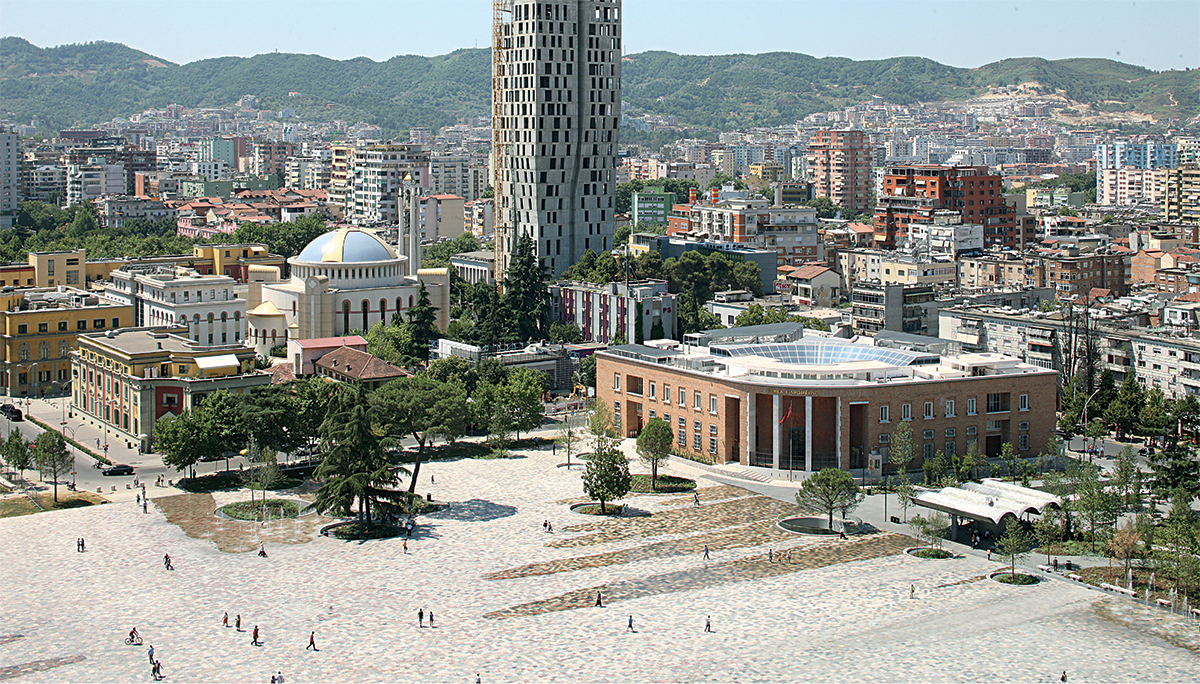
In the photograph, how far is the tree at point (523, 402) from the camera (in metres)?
86.1

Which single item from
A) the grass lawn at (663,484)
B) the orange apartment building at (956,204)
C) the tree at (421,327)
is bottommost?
the grass lawn at (663,484)

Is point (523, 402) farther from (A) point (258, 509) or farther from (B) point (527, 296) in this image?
(B) point (527, 296)

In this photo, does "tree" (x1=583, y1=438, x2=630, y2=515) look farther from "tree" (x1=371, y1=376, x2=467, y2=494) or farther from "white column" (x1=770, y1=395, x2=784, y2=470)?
"white column" (x1=770, y1=395, x2=784, y2=470)

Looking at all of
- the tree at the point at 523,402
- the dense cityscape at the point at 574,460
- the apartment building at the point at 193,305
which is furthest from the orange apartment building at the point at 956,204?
the tree at the point at 523,402

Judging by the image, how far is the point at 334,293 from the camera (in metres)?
110

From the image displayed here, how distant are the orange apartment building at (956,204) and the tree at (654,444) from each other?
9815 centimetres

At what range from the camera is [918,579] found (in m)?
58.6

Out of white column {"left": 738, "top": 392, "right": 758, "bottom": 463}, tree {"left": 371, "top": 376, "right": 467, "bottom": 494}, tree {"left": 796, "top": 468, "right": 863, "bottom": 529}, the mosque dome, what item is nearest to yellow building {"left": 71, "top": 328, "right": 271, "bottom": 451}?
tree {"left": 371, "top": 376, "right": 467, "bottom": 494}

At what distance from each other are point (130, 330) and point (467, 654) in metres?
52.8

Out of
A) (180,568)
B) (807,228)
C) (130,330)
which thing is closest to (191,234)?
(807,228)

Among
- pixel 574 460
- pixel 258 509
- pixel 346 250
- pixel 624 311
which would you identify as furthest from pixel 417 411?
pixel 624 311

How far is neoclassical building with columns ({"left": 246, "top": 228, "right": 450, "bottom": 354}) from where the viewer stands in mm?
108938

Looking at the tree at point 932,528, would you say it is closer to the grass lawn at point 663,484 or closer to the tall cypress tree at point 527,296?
the grass lawn at point 663,484

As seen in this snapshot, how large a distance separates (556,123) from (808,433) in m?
62.5
